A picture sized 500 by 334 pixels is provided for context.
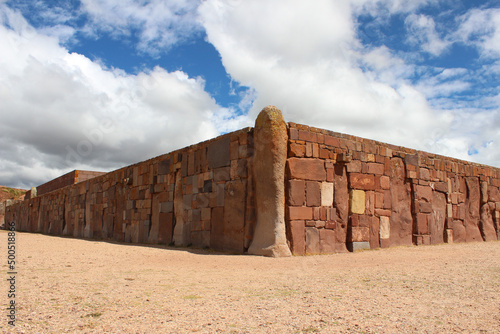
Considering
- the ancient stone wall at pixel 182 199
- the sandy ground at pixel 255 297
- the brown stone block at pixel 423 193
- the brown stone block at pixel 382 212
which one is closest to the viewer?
the sandy ground at pixel 255 297

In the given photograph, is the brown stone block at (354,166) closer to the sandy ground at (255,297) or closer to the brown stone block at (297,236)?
the brown stone block at (297,236)

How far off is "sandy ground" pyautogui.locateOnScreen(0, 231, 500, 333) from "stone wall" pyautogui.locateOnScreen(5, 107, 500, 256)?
160 cm

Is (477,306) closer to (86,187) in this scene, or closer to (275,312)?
(275,312)

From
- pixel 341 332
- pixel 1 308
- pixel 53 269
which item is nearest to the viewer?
pixel 341 332

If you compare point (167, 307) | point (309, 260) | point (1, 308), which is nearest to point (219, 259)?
point (309, 260)

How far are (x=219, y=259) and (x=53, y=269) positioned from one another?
2877 mm

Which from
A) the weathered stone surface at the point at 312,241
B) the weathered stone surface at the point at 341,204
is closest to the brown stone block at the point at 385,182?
the weathered stone surface at the point at 341,204

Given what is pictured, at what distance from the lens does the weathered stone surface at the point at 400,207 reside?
10.6 m

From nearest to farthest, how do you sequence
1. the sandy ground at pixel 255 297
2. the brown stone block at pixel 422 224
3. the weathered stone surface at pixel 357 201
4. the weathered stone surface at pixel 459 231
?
1. the sandy ground at pixel 255 297
2. the weathered stone surface at pixel 357 201
3. the brown stone block at pixel 422 224
4. the weathered stone surface at pixel 459 231

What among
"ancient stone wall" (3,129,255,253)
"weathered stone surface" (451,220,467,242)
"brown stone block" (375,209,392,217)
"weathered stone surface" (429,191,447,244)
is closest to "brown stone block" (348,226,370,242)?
"brown stone block" (375,209,392,217)

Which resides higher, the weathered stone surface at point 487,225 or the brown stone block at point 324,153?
the brown stone block at point 324,153

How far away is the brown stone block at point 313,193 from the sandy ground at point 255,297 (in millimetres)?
1776

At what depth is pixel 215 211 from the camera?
9484 mm

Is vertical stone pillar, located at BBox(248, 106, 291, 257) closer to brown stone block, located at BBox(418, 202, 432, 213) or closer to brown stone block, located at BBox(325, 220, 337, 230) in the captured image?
brown stone block, located at BBox(325, 220, 337, 230)
